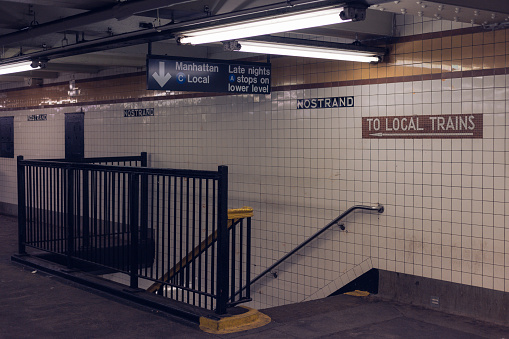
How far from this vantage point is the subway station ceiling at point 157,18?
16.1ft

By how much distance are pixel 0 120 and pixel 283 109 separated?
10254mm

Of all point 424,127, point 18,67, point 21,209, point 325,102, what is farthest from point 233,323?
point 18,67

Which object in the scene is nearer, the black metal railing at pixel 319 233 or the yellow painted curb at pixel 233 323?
the yellow painted curb at pixel 233 323

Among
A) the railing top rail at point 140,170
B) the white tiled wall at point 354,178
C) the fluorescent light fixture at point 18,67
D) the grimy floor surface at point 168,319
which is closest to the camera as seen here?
the grimy floor surface at point 168,319

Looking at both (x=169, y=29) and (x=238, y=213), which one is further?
(x=238, y=213)

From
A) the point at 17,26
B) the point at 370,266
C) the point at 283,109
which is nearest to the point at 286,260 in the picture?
the point at 370,266

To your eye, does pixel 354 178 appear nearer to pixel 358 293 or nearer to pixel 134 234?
pixel 358 293

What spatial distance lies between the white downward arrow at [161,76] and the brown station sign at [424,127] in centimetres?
251

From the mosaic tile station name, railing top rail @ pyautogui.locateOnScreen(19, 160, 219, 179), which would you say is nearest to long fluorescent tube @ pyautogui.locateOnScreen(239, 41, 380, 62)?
the mosaic tile station name

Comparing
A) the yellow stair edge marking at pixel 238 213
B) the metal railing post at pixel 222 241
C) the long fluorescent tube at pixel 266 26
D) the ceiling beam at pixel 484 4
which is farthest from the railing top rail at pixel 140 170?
the ceiling beam at pixel 484 4

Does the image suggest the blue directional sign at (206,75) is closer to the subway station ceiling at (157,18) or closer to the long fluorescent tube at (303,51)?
A: the subway station ceiling at (157,18)

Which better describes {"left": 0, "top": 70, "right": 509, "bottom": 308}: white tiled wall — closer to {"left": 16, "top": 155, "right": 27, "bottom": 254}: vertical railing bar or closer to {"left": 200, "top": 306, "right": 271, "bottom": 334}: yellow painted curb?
{"left": 200, "top": 306, "right": 271, "bottom": 334}: yellow painted curb

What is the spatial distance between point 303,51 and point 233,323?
3003 millimetres

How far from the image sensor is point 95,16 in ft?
19.0
